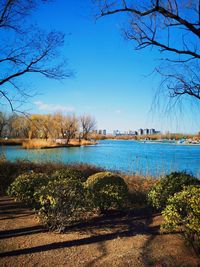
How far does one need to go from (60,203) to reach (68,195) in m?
0.17

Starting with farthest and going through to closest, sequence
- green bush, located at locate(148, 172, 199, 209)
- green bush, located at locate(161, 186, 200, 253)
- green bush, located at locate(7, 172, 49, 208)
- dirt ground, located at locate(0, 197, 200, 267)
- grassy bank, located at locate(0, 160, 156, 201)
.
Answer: grassy bank, located at locate(0, 160, 156, 201) < green bush, located at locate(7, 172, 49, 208) < green bush, located at locate(148, 172, 199, 209) < green bush, located at locate(161, 186, 200, 253) < dirt ground, located at locate(0, 197, 200, 267)

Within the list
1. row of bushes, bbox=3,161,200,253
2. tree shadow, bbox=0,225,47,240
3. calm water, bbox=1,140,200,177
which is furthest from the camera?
calm water, bbox=1,140,200,177

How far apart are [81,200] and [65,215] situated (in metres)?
0.35

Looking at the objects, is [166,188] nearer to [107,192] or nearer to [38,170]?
[107,192]

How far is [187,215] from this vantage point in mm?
3947

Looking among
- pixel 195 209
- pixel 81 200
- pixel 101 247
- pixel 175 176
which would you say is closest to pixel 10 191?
pixel 81 200

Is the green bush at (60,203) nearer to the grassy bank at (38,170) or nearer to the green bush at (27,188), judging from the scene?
the green bush at (27,188)

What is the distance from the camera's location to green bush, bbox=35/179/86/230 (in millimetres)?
4470

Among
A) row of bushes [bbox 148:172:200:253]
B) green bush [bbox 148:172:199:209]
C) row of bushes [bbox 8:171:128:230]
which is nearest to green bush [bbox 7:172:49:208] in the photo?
row of bushes [bbox 8:171:128:230]

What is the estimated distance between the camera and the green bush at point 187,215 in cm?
370

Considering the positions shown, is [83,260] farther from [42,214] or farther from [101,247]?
[42,214]

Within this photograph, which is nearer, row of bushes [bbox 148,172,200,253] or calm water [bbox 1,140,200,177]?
row of bushes [bbox 148,172,200,253]

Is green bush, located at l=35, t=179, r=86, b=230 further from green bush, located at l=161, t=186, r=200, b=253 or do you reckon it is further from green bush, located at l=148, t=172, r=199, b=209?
green bush, located at l=148, t=172, r=199, b=209

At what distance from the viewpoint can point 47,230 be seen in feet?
15.4
